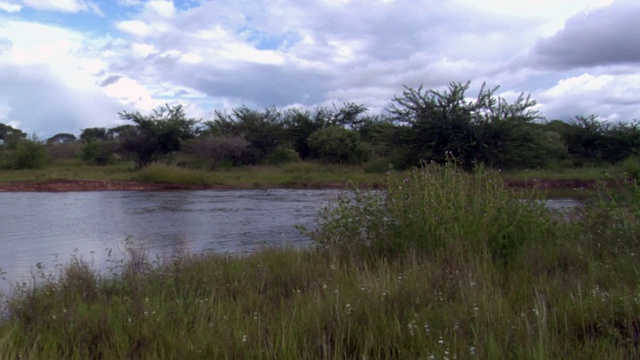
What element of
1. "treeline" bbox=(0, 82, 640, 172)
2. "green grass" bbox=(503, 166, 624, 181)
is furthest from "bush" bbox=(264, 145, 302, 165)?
"green grass" bbox=(503, 166, 624, 181)

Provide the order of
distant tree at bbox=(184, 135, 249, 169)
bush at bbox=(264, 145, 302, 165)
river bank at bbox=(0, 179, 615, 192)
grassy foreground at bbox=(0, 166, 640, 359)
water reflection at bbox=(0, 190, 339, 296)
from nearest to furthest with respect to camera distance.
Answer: grassy foreground at bbox=(0, 166, 640, 359) < water reflection at bbox=(0, 190, 339, 296) < river bank at bbox=(0, 179, 615, 192) < distant tree at bbox=(184, 135, 249, 169) < bush at bbox=(264, 145, 302, 165)

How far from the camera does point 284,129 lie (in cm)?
5197

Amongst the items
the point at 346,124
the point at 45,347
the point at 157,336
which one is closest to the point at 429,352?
the point at 157,336

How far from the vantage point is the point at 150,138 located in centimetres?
4466

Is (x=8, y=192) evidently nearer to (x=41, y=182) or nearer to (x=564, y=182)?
(x=41, y=182)

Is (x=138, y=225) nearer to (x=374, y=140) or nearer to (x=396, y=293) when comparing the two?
(x=396, y=293)

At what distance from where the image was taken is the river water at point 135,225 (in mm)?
12133

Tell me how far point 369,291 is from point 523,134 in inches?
1175

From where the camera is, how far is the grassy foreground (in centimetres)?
479

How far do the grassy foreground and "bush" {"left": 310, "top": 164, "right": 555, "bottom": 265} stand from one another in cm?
2

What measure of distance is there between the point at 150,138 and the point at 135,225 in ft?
93.1

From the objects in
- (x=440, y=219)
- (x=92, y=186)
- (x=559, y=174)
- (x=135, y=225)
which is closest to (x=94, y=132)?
(x=92, y=186)

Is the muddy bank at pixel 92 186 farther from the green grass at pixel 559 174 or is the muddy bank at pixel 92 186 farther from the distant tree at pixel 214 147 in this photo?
the green grass at pixel 559 174

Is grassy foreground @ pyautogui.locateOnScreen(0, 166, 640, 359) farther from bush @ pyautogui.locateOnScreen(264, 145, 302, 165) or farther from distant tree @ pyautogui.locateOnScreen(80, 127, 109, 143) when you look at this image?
distant tree @ pyautogui.locateOnScreen(80, 127, 109, 143)
